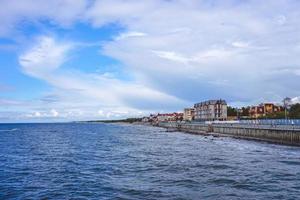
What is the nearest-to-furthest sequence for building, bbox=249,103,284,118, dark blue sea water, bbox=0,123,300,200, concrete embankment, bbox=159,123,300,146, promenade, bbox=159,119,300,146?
dark blue sea water, bbox=0,123,300,200 < concrete embankment, bbox=159,123,300,146 < promenade, bbox=159,119,300,146 < building, bbox=249,103,284,118

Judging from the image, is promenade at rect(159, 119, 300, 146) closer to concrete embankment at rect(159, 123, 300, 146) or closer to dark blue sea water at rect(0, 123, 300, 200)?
concrete embankment at rect(159, 123, 300, 146)

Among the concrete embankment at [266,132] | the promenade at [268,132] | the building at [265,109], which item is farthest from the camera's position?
the building at [265,109]

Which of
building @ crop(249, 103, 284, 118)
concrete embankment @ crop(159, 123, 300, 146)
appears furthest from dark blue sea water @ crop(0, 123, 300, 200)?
building @ crop(249, 103, 284, 118)

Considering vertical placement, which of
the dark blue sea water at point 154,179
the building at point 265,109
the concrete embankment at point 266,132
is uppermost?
the building at point 265,109

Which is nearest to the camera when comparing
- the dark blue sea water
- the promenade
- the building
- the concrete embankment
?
the dark blue sea water

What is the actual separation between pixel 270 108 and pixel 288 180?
172690 millimetres

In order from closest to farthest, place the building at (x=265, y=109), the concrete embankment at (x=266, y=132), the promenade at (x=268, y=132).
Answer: the concrete embankment at (x=266, y=132) → the promenade at (x=268, y=132) → the building at (x=265, y=109)

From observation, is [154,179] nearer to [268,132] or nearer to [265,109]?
[268,132]

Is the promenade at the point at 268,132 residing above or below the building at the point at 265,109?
below

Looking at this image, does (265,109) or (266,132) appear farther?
(265,109)

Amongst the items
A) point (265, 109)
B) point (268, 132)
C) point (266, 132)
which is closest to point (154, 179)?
point (268, 132)

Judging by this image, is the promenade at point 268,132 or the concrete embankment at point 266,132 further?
the promenade at point 268,132

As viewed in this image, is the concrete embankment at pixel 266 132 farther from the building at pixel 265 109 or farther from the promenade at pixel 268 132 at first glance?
the building at pixel 265 109

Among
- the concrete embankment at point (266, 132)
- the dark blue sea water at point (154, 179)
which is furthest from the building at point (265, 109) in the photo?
the dark blue sea water at point (154, 179)
